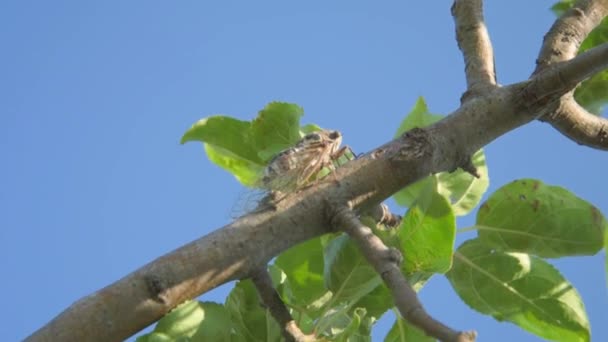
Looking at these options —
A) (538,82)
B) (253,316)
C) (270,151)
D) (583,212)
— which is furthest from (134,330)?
(583,212)

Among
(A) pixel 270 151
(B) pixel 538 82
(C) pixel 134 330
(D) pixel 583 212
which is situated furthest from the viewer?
(A) pixel 270 151

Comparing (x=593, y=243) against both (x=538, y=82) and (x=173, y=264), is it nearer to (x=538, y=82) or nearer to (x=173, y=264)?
(x=538, y=82)

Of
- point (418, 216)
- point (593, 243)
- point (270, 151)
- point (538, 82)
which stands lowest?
point (593, 243)

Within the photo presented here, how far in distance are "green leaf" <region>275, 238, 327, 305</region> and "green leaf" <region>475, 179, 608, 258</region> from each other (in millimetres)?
314

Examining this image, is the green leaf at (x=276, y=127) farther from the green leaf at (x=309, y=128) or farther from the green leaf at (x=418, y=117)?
the green leaf at (x=418, y=117)

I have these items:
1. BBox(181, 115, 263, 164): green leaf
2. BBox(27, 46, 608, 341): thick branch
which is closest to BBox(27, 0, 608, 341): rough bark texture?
BBox(27, 46, 608, 341): thick branch

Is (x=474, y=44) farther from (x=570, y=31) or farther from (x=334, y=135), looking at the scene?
(x=334, y=135)

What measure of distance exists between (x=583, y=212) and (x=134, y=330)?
841 mm

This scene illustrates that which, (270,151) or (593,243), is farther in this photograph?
(270,151)

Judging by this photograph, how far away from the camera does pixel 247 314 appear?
1285 millimetres

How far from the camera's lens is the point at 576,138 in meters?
1.38

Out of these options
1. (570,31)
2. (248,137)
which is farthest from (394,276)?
(570,31)

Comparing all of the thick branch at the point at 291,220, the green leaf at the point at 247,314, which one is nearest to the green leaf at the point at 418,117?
the thick branch at the point at 291,220

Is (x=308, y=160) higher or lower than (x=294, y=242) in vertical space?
higher
